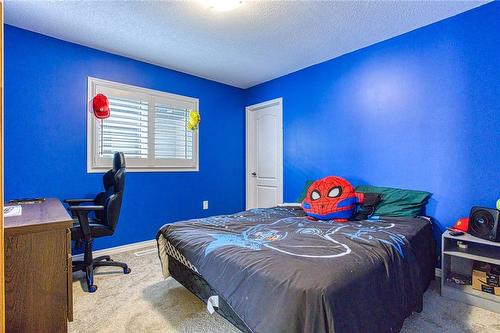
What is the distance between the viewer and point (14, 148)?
255 centimetres

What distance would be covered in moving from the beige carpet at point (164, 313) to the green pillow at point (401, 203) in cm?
67

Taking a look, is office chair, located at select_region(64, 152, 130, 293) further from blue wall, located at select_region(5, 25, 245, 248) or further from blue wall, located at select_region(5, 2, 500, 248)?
blue wall, located at select_region(5, 2, 500, 248)

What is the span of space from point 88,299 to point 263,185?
9.36 feet

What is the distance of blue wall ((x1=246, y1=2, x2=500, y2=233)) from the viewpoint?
2225 millimetres

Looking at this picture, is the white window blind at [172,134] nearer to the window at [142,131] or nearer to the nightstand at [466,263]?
the window at [142,131]

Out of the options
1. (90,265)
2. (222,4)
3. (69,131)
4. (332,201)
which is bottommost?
(90,265)

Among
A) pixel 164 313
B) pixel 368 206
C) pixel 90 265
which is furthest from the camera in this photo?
pixel 368 206

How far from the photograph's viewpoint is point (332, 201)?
2.47 meters

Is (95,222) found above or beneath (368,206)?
beneath

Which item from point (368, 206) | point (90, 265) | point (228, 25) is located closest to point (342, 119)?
point (368, 206)

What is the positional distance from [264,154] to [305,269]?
10.5 feet

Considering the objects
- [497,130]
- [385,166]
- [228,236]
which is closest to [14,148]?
[228,236]

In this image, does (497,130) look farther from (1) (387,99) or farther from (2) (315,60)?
(2) (315,60)

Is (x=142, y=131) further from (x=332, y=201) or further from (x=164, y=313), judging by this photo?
(x=332, y=201)
